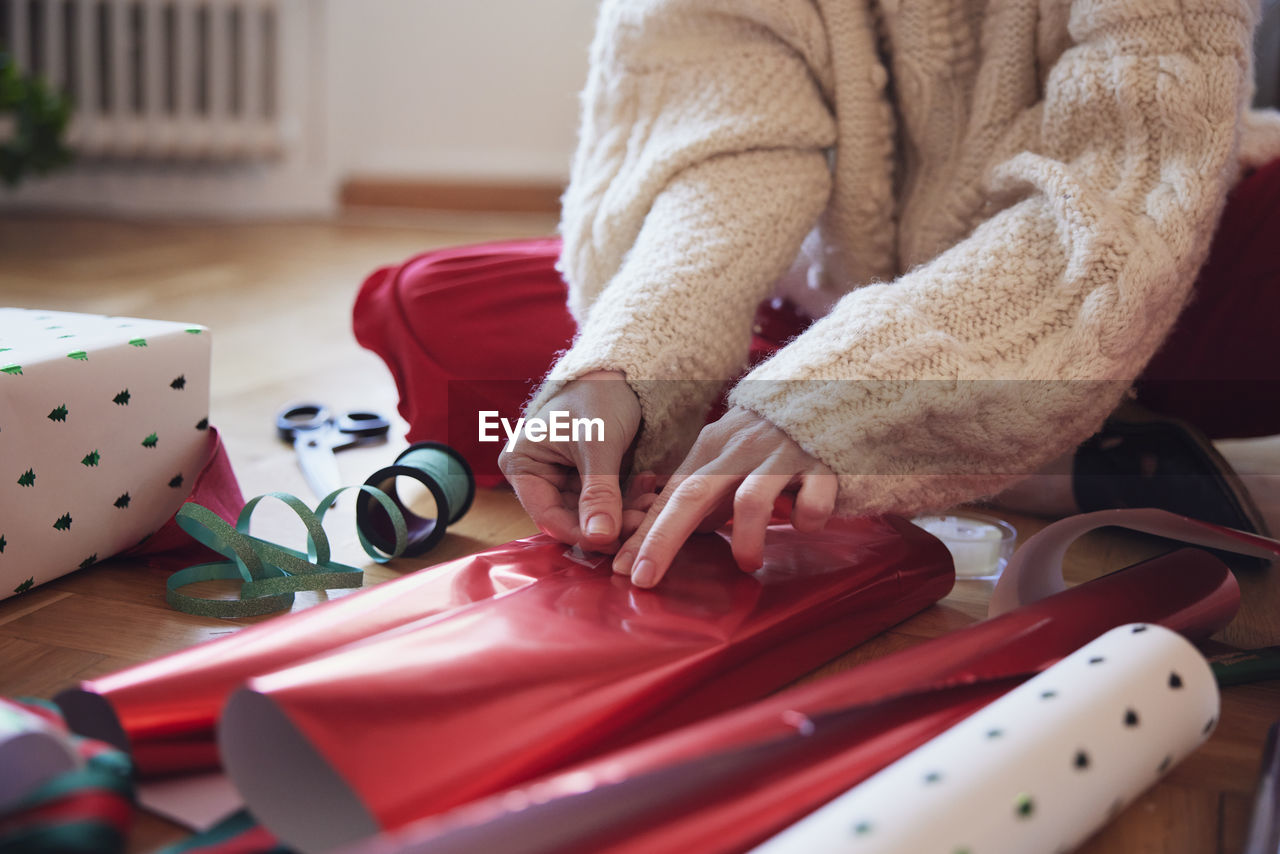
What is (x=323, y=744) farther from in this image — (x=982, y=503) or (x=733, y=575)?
(x=982, y=503)

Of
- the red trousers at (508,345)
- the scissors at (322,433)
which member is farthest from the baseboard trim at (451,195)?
the red trousers at (508,345)

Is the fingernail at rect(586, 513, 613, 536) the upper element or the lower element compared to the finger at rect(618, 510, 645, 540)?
upper

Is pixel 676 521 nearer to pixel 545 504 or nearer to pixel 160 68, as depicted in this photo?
pixel 545 504

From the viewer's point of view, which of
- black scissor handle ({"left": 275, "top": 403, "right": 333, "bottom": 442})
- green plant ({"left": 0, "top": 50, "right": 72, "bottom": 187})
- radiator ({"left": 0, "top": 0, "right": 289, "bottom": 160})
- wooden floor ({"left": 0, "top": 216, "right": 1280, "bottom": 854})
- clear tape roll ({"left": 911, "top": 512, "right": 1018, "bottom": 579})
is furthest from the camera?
radiator ({"left": 0, "top": 0, "right": 289, "bottom": 160})

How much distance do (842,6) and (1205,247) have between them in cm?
30

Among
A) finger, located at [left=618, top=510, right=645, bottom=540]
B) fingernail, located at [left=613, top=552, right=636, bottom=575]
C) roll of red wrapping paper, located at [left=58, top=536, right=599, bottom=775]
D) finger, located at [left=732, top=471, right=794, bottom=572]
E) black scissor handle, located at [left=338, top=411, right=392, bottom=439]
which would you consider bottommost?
black scissor handle, located at [left=338, top=411, right=392, bottom=439]

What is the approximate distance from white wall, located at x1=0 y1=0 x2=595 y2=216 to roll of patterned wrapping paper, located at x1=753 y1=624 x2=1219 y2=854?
2.71 meters

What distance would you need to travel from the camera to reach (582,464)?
0.62 meters

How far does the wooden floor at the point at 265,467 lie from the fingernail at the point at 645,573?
0.13 meters

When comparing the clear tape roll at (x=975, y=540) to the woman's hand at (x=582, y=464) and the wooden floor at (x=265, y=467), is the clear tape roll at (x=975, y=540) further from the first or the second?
the woman's hand at (x=582, y=464)

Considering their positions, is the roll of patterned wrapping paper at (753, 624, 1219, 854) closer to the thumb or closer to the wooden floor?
the wooden floor

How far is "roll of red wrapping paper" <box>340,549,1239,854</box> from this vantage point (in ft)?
1.18

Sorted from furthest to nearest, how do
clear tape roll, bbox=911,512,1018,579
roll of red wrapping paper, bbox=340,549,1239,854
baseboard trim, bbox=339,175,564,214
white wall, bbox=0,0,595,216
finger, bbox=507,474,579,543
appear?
baseboard trim, bbox=339,175,564,214
white wall, bbox=0,0,595,216
clear tape roll, bbox=911,512,1018,579
finger, bbox=507,474,579,543
roll of red wrapping paper, bbox=340,549,1239,854

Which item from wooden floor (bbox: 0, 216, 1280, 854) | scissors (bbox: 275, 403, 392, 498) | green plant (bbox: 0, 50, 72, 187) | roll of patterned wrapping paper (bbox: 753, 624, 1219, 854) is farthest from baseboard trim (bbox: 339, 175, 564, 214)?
roll of patterned wrapping paper (bbox: 753, 624, 1219, 854)
